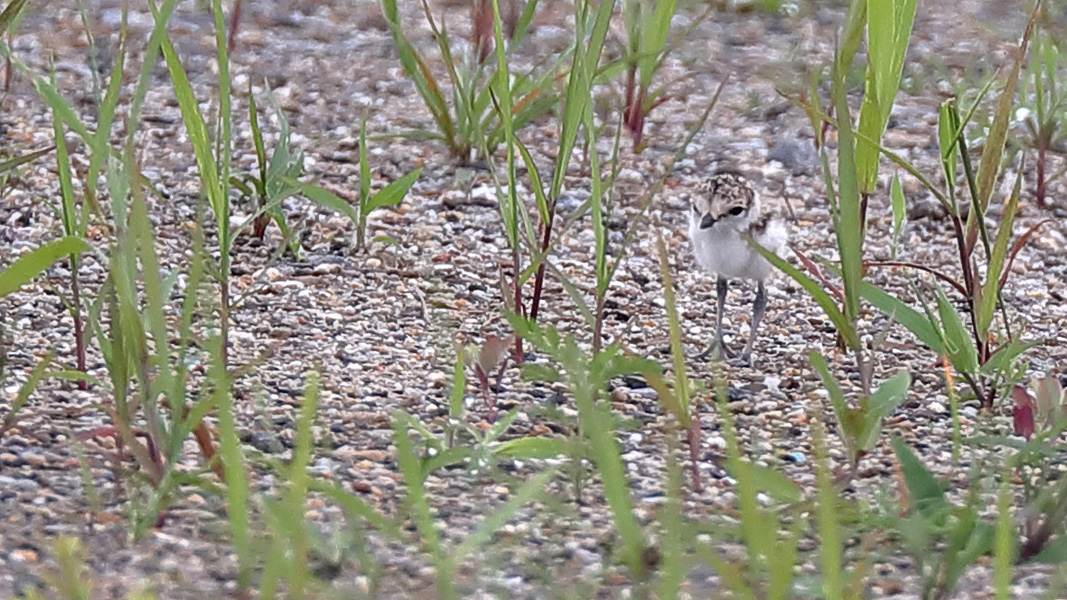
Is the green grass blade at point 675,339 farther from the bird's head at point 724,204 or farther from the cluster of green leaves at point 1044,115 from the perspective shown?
the cluster of green leaves at point 1044,115

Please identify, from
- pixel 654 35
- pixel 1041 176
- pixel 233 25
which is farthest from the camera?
pixel 233 25

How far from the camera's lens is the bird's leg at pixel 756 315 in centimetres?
318

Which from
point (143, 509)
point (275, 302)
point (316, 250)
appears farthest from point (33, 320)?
point (143, 509)

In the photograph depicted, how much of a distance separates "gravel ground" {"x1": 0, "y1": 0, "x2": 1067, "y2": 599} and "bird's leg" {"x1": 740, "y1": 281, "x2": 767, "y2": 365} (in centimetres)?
3

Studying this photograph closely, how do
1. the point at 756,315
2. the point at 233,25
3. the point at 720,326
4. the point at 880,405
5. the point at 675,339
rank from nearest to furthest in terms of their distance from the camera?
1. the point at 675,339
2. the point at 880,405
3. the point at 720,326
4. the point at 756,315
5. the point at 233,25

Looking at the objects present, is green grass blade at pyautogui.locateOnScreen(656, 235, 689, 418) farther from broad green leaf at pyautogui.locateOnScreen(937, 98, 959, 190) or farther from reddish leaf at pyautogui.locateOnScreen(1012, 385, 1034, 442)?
broad green leaf at pyautogui.locateOnScreen(937, 98, 959, 190)

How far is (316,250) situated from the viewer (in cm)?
364

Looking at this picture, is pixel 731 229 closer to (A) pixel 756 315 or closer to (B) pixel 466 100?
(A) pixel 756 315

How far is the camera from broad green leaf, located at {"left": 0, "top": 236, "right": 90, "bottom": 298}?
2.27m

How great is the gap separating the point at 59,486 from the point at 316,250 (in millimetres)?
1352

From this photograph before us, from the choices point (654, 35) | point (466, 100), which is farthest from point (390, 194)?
point (654, 35)

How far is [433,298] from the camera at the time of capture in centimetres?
341

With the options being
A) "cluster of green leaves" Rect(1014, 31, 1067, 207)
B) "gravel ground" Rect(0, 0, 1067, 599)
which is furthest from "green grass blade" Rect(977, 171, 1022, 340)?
"cluster of green leaves" Rect(1014, 31, 1067, 207)

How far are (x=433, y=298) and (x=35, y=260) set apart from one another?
1224 mm
